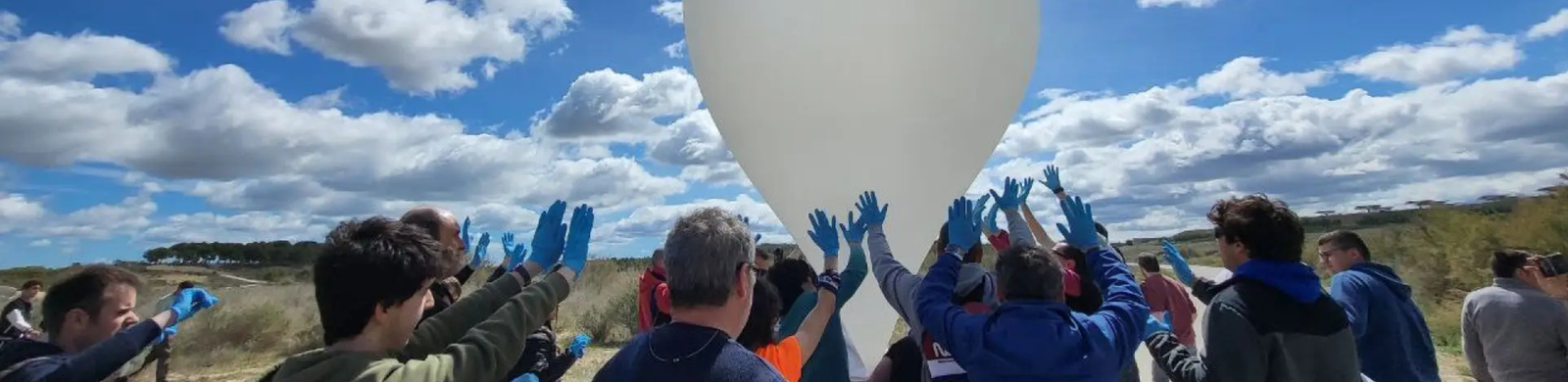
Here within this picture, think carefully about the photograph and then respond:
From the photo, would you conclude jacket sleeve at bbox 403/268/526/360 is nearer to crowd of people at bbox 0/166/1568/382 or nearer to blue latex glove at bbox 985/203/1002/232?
crowd of people at bbox 0/166/1568/382

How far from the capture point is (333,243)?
1531 mm

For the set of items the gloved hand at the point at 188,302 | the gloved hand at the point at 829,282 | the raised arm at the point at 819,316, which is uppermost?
the gloved hand at the point at 188,302

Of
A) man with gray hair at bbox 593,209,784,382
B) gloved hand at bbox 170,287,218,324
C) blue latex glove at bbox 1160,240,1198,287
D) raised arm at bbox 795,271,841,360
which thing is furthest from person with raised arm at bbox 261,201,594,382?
blue latex glove at bbox 1160,240,1198,287

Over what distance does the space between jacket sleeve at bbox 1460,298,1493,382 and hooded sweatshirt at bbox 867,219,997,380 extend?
3014 millimetres

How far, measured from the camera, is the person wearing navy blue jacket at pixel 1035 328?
77.4 inches

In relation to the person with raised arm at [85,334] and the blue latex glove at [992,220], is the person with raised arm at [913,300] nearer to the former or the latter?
the blue latex glove at [992,220]

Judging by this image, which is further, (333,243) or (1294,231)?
(1294,231)

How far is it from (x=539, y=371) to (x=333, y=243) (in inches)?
53.5

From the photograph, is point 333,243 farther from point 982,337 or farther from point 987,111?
point 987,111

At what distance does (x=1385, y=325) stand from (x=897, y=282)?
1796mm

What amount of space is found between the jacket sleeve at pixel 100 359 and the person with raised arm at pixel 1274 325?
9.17ft

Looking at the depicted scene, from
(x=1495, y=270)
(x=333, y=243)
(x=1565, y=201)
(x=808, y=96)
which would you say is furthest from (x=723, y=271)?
(x=1565, y=201)

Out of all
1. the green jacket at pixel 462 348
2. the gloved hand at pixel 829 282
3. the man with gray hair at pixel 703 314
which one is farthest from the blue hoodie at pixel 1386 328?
the green jacket at pixel 462 348

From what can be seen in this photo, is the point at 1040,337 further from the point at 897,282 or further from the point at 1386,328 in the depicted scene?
the point at 1386,328
